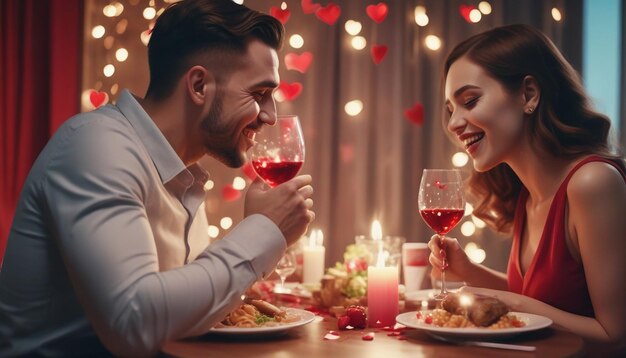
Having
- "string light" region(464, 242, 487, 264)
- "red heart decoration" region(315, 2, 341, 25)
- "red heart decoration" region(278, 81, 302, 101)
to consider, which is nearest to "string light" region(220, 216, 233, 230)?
"red heart decoration" region(278, 81, 302, 101)

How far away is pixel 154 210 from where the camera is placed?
158 centimetres

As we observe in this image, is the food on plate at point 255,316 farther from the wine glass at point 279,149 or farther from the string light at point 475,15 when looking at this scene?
the string light at point 475,15

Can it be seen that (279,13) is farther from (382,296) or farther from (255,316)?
(255,316)

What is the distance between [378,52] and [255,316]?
2394 mm

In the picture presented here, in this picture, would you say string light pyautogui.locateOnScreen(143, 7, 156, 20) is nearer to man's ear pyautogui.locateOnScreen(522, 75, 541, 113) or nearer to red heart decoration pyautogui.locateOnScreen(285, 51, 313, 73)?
red heart decoration pyautogui.locateOnScreen(285, 51, 313, 73)

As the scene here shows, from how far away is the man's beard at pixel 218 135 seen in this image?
5.53 feet

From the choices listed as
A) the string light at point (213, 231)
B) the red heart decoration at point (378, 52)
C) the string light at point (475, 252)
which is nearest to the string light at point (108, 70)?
the string light at point (213, 231)

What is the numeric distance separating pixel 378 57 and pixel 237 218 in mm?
1145

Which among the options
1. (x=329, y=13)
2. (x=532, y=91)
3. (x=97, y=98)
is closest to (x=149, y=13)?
(x=97, y=98)

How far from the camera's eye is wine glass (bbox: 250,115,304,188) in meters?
1.73

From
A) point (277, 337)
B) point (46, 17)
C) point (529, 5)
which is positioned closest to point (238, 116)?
point (277, 337)

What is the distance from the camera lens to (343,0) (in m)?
3.76

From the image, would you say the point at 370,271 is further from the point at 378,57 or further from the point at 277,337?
the point at 378,57

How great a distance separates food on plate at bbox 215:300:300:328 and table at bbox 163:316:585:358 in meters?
0.03
